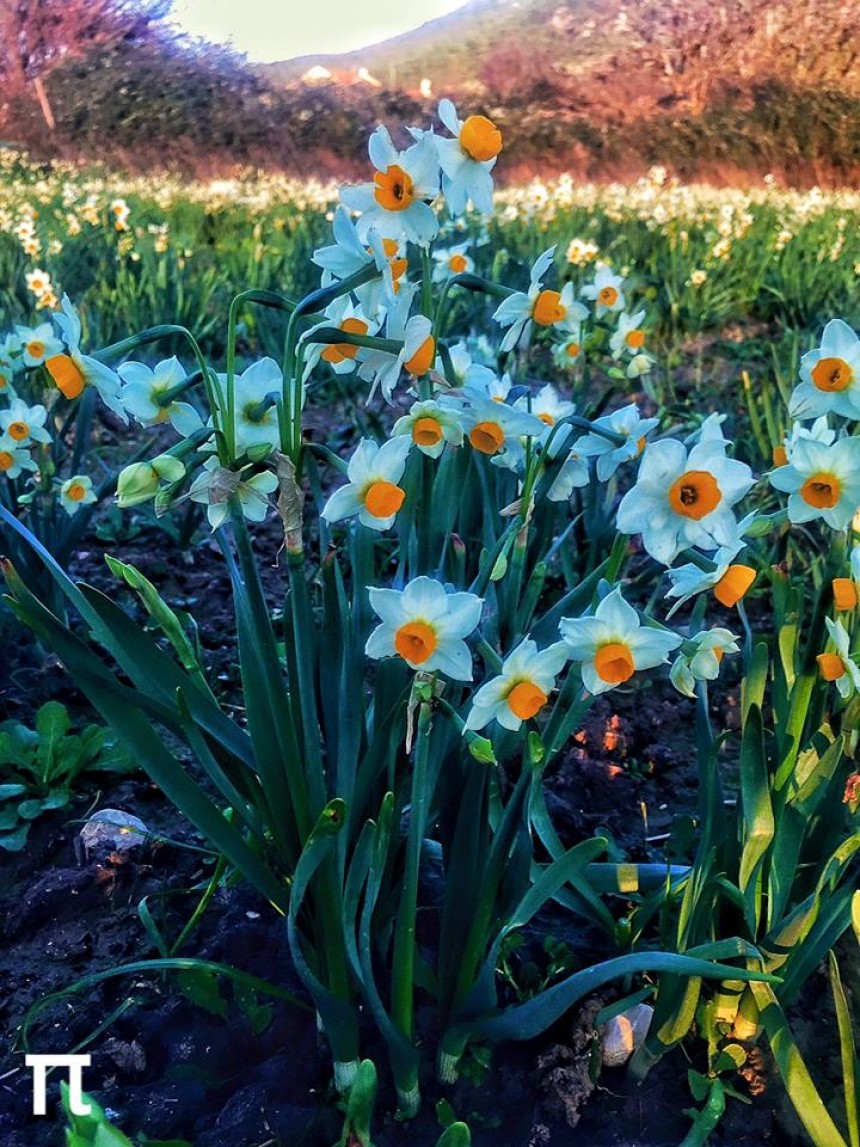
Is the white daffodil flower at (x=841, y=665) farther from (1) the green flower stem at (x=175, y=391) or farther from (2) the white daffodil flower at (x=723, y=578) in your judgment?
(1) the green flower stem at (x=175, y=391)

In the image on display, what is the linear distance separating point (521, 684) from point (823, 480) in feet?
1.27

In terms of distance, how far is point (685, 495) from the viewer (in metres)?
0.82

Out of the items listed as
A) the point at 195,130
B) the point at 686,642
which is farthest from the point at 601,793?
the point at 195,130

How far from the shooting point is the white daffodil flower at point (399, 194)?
0.84 metres

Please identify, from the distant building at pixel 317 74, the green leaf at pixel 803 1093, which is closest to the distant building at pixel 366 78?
the distant building at pixel 317 74

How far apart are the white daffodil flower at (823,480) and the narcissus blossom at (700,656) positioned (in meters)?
0.16

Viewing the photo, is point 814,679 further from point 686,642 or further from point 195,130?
point 195,130

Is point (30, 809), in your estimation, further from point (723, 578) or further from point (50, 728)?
point (723, 578)

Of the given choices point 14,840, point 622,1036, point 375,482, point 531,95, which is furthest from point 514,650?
point 531,95

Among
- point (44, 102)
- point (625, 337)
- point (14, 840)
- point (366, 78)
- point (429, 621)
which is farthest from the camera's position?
point (44, 102)

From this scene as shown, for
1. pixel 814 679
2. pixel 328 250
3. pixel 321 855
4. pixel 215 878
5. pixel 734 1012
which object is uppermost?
pixel 328 250

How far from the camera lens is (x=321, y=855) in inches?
33.2

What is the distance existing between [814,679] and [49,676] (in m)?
1.34

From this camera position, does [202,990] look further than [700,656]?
Yes
